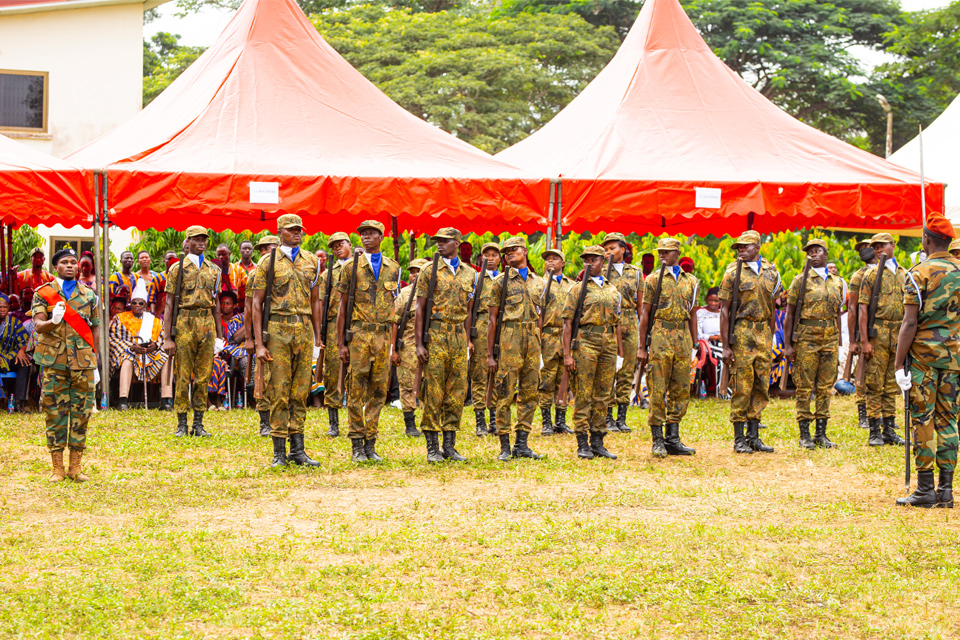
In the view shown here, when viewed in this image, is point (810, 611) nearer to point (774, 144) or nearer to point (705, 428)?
point (705, 428)

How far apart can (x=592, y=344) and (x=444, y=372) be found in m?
1.35

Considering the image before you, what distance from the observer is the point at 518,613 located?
5305mm

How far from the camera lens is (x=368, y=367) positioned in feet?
29.4

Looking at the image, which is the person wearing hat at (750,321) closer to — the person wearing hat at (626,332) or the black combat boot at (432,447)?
the person wearing hat at (626,332)

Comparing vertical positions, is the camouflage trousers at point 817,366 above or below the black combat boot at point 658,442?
above

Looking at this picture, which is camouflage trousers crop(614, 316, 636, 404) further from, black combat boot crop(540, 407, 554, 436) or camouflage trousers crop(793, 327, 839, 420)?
camouflage trousers crop(793, 327, 839, 420)

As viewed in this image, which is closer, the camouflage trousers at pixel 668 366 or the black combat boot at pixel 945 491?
the black combat boot at pixel 945 491

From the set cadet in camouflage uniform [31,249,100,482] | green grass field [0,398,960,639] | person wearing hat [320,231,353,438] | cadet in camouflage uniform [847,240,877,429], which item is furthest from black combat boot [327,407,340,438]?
cadet in camouflage uniform [847,240,877,429]

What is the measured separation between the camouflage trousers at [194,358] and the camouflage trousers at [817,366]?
19.1 feet

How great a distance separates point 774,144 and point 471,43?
1928cm

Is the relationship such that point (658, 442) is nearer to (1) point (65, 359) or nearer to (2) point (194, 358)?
(2) point (194, 358)

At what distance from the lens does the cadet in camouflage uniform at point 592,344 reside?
9.52 metres

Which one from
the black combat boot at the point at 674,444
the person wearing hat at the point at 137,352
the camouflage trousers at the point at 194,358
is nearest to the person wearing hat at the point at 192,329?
the camouflage trousers at the point at 194,358

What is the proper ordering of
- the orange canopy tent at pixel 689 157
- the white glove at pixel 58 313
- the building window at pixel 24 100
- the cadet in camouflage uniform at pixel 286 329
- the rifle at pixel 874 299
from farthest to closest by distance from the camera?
the building window at pixel 24 100
the orange canopy tent at pixel 689 157
the rifle at pixel 874 299
the cadet in camouflage uniform at pixel 286 329
the white glove at pixel 58 313
